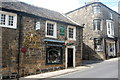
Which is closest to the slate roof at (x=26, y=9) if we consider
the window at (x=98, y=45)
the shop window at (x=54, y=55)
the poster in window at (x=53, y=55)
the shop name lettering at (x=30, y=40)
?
the shop name lettering at (x=30, y=40)

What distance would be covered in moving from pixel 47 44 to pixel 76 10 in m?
15.0

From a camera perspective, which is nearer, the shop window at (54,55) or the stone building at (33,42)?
the stone building at (33,42)

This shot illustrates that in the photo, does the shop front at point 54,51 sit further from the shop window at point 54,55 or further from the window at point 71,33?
the window at point 71,33

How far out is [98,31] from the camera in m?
21.4

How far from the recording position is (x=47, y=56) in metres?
12.4

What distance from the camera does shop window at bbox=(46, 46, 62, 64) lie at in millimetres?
12539

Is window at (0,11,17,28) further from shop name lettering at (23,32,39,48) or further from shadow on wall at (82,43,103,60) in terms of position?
shadow on wall at (82,43,103,60)

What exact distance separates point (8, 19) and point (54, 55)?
18.4ft

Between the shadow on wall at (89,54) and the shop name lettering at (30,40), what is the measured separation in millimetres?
12611

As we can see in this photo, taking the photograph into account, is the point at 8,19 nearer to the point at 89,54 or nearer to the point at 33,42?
the point at 33,42

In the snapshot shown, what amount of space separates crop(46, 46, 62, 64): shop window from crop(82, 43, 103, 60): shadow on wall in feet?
32.2

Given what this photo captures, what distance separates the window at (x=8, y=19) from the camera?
10.2m

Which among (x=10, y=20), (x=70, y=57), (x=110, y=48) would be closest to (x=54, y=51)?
(x=70, y=57)

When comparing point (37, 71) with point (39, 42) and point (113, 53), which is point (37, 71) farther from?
point (113, 53)
